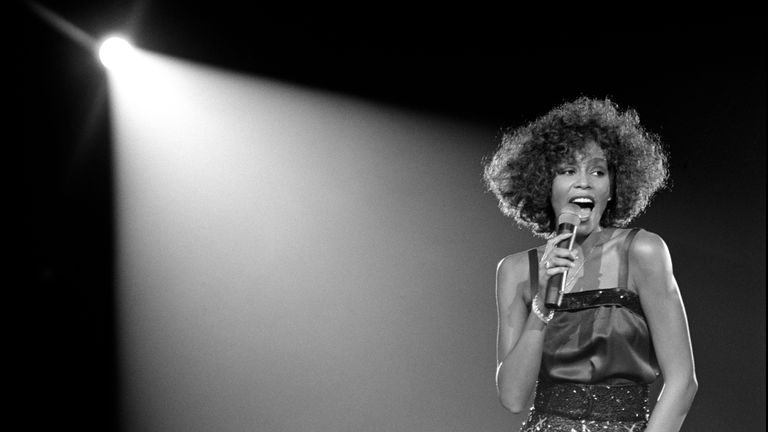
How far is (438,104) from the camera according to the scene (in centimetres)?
436

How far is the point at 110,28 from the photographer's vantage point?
4297 mm

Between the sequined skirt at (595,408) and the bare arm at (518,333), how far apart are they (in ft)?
0.23

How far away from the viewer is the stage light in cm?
436

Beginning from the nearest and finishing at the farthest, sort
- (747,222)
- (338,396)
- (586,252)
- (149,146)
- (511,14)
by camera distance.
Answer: (586,252) < (747,222) < (511,14) < (338,396) < (149,146)

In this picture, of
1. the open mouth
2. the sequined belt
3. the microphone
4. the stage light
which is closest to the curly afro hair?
the open mouth

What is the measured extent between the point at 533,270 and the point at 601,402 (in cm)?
40

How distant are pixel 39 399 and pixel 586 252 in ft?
10.9

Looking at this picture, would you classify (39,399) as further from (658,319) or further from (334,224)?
(658,319)

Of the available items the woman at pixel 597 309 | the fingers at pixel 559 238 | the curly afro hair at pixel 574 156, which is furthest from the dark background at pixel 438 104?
the fingers at pixel 559 238

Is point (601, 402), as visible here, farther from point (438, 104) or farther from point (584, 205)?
point (438, 104)

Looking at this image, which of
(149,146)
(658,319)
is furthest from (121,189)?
(658,319)

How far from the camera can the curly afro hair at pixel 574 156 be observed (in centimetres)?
224

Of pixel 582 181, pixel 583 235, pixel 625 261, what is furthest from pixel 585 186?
pixel 625 261

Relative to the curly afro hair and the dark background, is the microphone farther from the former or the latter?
the dark background
